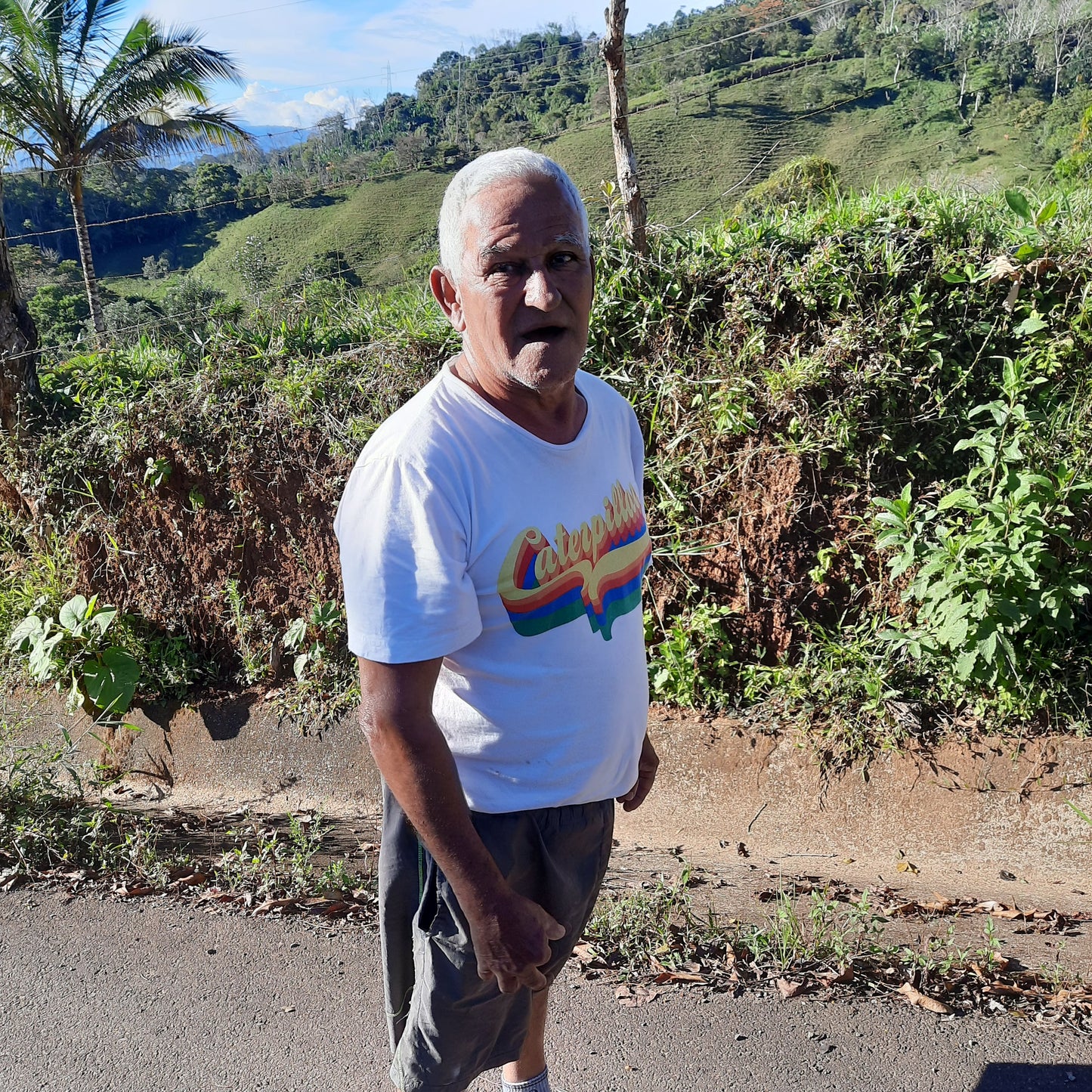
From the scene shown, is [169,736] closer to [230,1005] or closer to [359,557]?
[230,1005]

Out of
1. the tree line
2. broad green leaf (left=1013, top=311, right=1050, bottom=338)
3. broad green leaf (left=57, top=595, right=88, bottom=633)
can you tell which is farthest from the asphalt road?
the tree line

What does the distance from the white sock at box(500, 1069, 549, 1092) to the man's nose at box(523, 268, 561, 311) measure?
5.84ft

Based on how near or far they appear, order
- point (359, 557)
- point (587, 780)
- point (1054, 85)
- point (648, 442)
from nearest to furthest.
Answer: point (359, 557)
point (587, 780)
point (648, 442)
point (1054, 85)

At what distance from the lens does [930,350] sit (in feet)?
12.8

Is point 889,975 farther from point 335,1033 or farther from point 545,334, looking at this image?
point 545,334

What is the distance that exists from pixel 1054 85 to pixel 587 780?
34.9 m

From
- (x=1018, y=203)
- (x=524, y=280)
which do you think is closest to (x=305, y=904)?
(x=524, y=280)

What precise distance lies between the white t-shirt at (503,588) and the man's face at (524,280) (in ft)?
0.37

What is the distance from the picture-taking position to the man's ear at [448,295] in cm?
179

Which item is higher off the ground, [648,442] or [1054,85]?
[1054,85]

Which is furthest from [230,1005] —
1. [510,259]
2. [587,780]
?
[510,259]

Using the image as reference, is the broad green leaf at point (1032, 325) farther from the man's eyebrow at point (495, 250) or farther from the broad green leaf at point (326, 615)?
the broad green leaf at point (326, 615)

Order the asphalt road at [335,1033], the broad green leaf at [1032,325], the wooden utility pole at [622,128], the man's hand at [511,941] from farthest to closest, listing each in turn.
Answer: the wooden utility pole at [622,128]
the broad green leaf at [1032,325]
the asphalt road at [335,1033]
the man's hand at [511,941]

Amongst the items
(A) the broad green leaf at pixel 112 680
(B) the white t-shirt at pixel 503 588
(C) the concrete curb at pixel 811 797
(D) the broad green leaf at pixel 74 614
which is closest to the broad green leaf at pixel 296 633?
(C) the concrete curb at pixel 811 797
